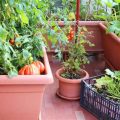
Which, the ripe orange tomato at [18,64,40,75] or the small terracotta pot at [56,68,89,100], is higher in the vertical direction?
the ripe orange tomato at [18,64,40,75]

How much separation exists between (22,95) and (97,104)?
0.63 m

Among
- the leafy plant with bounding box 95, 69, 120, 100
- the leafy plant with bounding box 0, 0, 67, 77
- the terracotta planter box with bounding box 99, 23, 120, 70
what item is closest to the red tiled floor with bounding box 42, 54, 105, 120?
the leafy plant with bounding box 95, 69, 120, 100

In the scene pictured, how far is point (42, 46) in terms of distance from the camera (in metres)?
1.96

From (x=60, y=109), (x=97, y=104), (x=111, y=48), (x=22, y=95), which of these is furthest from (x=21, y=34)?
(x=111, y=48)

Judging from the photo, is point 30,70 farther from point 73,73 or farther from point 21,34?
point 73,73

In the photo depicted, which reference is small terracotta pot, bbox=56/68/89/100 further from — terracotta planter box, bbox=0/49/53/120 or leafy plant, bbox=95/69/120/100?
terracotta planter box, bbox=0/49/53/120

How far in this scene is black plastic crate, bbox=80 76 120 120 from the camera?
1.98m

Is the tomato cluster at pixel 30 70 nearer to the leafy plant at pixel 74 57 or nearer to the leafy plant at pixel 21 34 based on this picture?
the leafy plant at pixel 21 34

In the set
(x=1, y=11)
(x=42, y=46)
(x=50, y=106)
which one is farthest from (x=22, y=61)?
(x=50, y=106)

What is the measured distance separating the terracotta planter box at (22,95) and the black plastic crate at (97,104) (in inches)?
19.6

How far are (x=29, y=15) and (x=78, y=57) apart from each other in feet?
1.95

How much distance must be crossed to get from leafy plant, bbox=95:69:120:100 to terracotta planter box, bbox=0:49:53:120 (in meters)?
0.55

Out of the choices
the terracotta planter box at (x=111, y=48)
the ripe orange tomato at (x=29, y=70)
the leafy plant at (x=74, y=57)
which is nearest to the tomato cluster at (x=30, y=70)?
the ripe orange tomato at (x=29, y=70)

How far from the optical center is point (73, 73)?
2385mm
